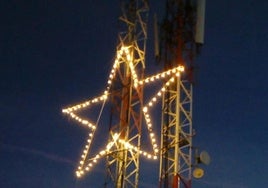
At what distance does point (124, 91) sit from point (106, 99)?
0.93 meters

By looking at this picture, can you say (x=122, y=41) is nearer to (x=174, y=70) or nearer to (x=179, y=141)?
(x=174, y=70)

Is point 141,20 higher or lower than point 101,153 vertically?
higher

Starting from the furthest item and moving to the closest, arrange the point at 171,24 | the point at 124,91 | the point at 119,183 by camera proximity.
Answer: the point at 171,24 < the point at 124,91 < the point at 119,183

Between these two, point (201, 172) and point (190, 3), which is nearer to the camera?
point (201, 172)

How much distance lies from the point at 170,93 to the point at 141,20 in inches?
147

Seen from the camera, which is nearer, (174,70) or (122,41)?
(174,70)

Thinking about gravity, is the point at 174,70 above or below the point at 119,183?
above

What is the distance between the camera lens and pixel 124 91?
26.3 m

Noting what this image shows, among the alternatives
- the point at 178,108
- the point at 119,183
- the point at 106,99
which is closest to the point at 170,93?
the point at 178,108

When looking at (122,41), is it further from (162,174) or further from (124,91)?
(162,174)

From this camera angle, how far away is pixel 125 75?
87.1 feet

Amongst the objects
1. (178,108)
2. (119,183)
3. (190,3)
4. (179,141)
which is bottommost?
(119,183)

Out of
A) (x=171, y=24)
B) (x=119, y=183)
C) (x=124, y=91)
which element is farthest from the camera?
(x=171, y=24)

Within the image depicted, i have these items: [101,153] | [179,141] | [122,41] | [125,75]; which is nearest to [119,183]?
[101,153]
